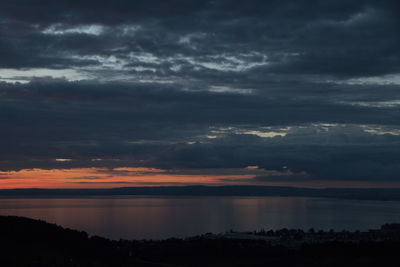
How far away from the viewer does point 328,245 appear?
7556 centimetres

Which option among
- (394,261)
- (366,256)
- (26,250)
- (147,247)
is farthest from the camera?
(147,247)

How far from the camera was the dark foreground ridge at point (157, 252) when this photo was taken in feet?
145

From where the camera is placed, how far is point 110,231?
14300 centimetres

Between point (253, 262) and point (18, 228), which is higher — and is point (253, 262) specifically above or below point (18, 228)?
below

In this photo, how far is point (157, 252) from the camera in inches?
3002

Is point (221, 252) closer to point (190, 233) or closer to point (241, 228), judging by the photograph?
point (190, 233)

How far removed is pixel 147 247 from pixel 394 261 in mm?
40003

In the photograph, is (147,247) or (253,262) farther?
(147,247)

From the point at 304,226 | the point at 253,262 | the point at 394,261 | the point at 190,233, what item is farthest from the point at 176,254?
the point at 304,226

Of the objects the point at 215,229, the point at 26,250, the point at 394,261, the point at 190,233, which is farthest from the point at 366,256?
the point at 215,229

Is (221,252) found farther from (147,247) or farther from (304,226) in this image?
(304,226)

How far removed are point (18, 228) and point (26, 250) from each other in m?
10.9

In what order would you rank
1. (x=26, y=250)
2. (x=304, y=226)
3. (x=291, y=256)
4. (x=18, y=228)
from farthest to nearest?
(x=304, y=226) → (x=291, y=256) → (x=18, y=228) → (x=26, y=250)

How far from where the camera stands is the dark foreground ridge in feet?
145
